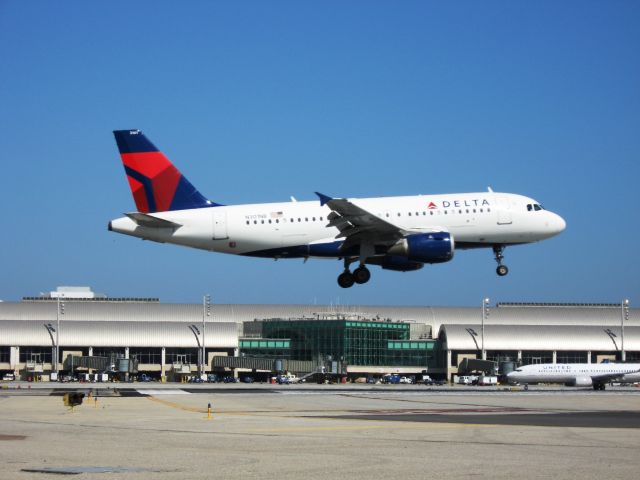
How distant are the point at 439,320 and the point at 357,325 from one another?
17.9 meters

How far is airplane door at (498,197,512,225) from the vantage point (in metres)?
72.5

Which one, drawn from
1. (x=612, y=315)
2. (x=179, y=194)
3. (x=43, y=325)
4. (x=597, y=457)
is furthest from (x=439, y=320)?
(x=597, y=457)

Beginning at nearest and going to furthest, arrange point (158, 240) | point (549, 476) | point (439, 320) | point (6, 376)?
point (549, 476)
point (158, 240)
point (6, 376)
point (439, 320)

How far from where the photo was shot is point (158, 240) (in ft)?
236

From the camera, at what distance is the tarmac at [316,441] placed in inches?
1069

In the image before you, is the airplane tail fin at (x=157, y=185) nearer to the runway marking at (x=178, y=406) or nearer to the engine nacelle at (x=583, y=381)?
the runway marking at (x=178, y=406)

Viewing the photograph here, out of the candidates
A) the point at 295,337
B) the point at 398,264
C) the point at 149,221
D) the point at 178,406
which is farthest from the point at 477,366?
the point at 178,406

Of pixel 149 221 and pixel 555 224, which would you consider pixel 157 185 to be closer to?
pixel 149 221

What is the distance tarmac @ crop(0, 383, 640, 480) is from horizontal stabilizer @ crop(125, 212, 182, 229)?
13.9 m

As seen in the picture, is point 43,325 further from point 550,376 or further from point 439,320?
point 550,376

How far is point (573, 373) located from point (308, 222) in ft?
192

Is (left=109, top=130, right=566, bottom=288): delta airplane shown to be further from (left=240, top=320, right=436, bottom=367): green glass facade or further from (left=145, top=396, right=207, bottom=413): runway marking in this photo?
(left=240, top=320, right=436, bottom=367): green glass facade

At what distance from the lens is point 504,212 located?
72.7m

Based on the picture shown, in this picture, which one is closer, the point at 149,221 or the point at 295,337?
the point at 149,221
